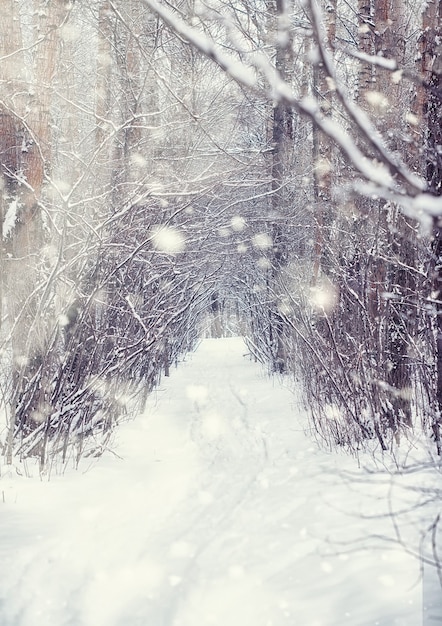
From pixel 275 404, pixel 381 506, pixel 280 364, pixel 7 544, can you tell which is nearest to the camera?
pixel 7 544

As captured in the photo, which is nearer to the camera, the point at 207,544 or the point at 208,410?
the point at 207,544

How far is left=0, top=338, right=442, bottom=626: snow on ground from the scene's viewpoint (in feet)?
7.03

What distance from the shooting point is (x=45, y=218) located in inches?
193

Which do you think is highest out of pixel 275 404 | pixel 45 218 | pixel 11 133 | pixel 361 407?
pixel 11 133

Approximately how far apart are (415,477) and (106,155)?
4899mm

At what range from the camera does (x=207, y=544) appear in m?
2.82

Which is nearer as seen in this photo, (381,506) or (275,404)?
(381,506)

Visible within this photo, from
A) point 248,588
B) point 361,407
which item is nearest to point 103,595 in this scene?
point 248,588

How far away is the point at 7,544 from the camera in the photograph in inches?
107

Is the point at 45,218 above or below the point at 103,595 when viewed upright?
above

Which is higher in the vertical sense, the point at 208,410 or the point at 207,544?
the point at 207,544

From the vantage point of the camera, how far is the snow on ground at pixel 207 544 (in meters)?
2.14

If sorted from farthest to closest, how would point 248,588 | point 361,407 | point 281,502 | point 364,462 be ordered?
point 361,407
point 364,462
point 281,502
point 248,588

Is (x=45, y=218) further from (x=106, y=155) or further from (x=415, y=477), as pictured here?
(x=415, y=477)
